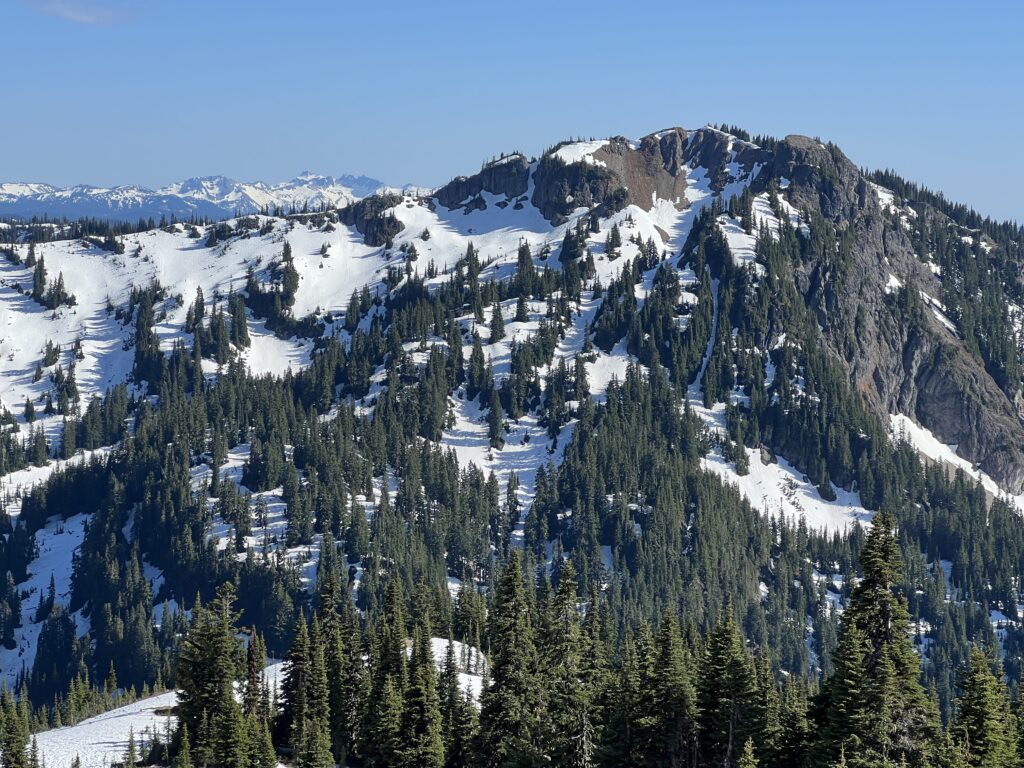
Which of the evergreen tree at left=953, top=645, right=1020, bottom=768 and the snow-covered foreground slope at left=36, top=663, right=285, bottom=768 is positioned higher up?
the evergreen tree at left=953, top=645, right=1020, bottom=768

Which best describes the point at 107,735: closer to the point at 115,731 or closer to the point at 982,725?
the point at 115,731

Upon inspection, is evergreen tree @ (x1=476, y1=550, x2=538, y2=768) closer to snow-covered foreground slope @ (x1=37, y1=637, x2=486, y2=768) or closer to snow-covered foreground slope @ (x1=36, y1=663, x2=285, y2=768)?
snow-covered foreground slope @ (x1=37, y1=637, x2=486, y2=768)

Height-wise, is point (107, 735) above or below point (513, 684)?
below

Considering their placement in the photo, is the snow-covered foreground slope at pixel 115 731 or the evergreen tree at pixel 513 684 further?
the snow-covered foreground slope at pixel 115 731

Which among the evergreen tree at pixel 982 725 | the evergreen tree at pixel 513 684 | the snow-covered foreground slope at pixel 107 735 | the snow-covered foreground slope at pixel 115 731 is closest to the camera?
the evergreen tree at pixel 982 725

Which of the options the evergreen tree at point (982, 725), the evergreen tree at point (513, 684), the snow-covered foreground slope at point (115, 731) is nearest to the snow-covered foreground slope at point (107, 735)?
the snow-covered foreground slope at point (115, 731)

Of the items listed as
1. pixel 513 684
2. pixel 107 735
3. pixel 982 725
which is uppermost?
pixel 982 725

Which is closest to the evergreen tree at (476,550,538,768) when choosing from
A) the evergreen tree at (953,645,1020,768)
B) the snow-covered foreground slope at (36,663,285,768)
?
the evergreen tree at (953,645,1020,768)

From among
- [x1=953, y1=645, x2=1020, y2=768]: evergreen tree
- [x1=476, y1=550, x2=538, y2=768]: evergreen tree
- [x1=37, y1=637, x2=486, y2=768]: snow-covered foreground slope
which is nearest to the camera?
[x1=953, y1=645, x2=1020, y2=768]: evergreen tree

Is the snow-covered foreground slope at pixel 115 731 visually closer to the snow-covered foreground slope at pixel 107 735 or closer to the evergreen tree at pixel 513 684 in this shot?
the snow-covered foreground slope at pixel 107 735

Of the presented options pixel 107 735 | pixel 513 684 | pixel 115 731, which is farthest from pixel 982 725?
pixel 115 731

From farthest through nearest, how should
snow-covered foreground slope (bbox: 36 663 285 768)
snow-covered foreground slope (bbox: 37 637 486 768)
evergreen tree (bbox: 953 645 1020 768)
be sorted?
1. snow-covered foreground slope (bbox: 37 637 486 768)
2. snow-covered foreground slope (bbox: 36 663 285 768)
3. evergreen tree (bbox: 953 645 1020 768)

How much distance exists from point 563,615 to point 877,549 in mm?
20285

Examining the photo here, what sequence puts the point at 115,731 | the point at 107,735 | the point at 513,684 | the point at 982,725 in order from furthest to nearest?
the point at 115,731, the point at 107,735, the point at 513,684, the point at 982,725
